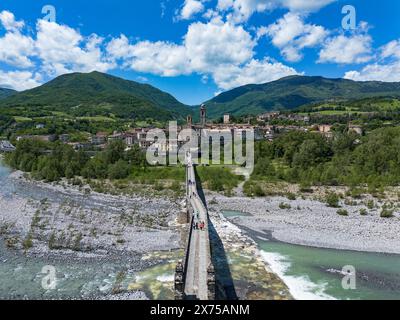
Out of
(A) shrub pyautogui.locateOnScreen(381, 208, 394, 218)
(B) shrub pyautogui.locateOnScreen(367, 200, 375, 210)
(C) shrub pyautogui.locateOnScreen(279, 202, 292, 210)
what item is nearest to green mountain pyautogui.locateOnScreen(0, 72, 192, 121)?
(C) shrub pyautogui.locateOnScreen(279, 202, 292, 210)

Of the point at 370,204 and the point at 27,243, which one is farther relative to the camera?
the point at 370,204

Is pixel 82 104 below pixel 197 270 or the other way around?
the other way around

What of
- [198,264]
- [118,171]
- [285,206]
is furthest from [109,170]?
[198,264]

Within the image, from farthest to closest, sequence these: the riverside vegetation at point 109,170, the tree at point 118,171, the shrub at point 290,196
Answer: the tree at point 118,171 < the riverside vegetation at point 109,170 < the shrub at point 290,196

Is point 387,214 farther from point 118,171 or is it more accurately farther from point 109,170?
point 109,170

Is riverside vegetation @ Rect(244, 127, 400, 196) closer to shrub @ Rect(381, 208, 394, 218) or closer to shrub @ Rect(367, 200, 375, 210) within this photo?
shrub @ Rect(367, 200, 375, 210)

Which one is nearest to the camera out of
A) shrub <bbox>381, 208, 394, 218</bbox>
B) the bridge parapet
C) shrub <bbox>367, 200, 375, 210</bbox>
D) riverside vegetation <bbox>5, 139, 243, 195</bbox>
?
the bridge parapet

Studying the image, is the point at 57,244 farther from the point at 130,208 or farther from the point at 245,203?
the point at 245,203

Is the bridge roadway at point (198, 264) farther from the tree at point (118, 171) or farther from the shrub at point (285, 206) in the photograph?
the tree at point (118, 171)

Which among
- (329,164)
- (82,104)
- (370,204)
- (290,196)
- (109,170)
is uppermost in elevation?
(82,104)

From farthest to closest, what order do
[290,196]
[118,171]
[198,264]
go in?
[118,171] < [290,196] < [198,264]

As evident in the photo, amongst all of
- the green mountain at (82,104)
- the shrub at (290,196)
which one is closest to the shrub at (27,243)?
the shrub at (290,196)

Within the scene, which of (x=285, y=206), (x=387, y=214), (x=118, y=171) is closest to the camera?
(x=387, y=214)
